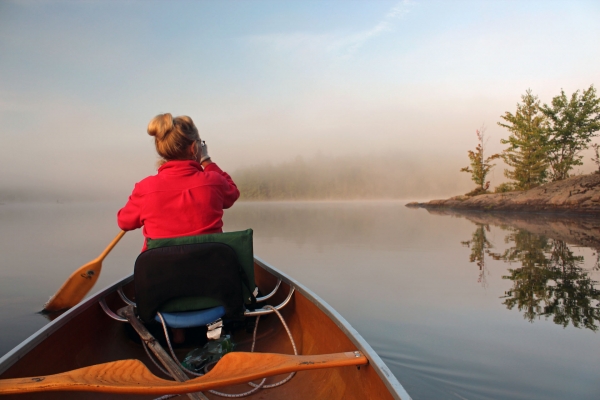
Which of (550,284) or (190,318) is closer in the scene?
(190,318)

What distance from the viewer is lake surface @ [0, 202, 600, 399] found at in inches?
122

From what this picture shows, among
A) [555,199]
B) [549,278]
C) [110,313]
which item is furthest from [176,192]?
[555,199]

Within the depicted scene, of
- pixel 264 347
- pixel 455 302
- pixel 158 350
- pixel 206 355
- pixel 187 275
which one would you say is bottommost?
pixel 455 302

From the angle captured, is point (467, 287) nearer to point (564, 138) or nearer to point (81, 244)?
point (81, 244)

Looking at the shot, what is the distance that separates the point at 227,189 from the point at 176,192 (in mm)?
338

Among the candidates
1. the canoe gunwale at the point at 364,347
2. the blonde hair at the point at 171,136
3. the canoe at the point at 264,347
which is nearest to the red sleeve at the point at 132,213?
the blonde hair at the point at 171,136

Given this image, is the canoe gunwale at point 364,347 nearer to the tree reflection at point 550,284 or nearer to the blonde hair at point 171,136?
the blonde hair at point 171,136

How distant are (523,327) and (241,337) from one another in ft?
10.00

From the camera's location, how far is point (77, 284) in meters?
4.71

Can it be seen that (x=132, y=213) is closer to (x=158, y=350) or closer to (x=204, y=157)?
(x=204, y=157)

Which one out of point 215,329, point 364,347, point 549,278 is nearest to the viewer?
point 364,347

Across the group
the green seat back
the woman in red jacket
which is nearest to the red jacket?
the woman in red jacket

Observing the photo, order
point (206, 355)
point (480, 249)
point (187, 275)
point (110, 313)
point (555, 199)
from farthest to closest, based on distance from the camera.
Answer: point (555, 199) → point (480, 249) → point (110, 313) → point (206, 355) → point (187, 275)

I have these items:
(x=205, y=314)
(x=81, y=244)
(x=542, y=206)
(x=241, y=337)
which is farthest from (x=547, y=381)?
(x=542, y=206)
